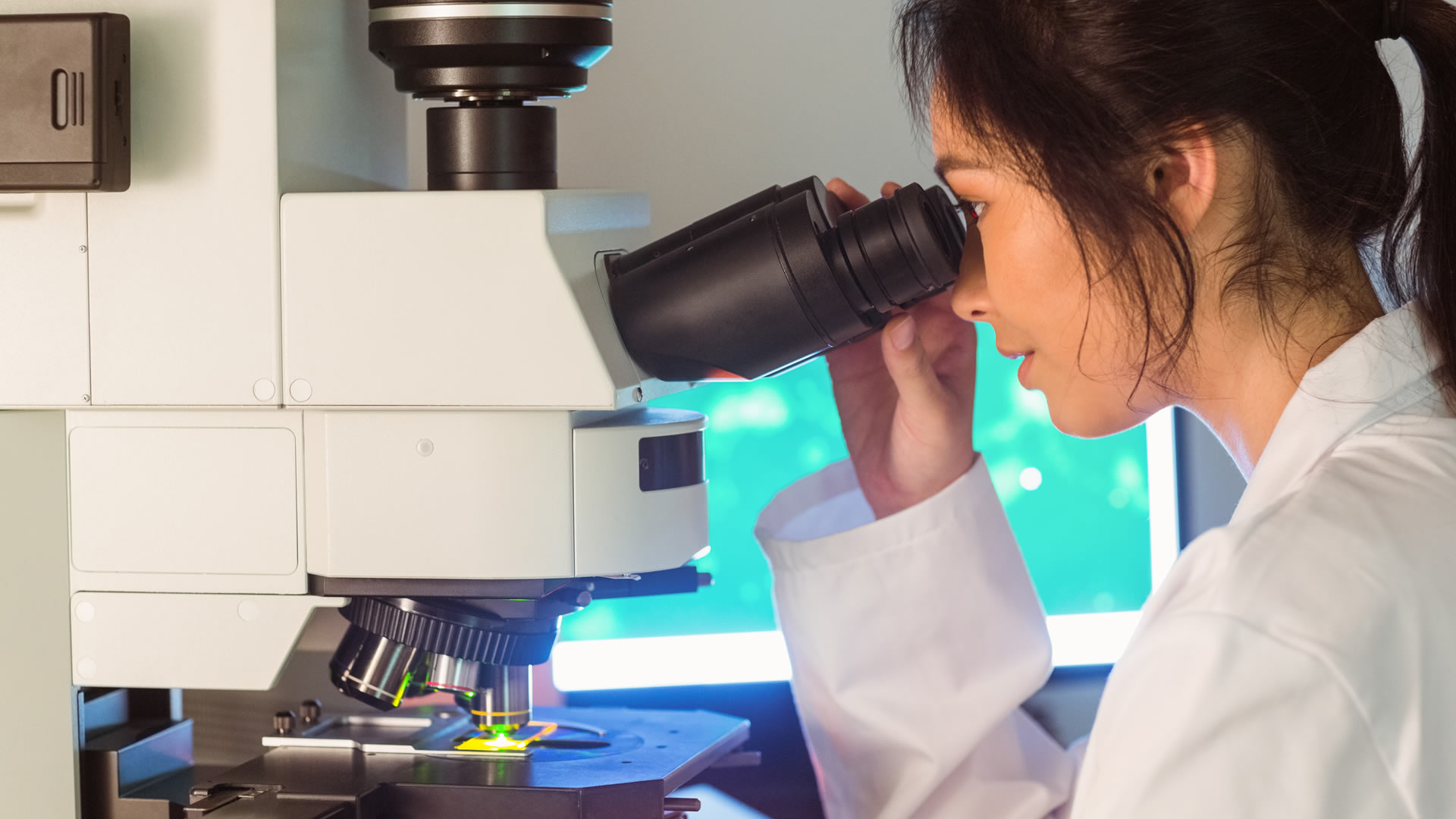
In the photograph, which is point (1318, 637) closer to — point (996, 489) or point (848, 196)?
point (848, 196)

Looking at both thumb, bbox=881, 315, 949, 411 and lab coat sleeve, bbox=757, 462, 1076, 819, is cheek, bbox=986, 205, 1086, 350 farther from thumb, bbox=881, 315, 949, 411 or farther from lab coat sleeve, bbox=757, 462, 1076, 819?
lab coat sleeve, bbox=757, 462, 1076, 819

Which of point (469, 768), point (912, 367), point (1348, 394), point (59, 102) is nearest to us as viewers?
point (1348, 394)

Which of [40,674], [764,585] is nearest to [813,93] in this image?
[764,585]

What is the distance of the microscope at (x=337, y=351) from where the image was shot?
0.82 meters

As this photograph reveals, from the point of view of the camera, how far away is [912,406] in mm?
1127

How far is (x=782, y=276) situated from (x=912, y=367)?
29 cm

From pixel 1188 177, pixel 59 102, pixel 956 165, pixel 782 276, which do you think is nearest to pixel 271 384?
pixel 59 102

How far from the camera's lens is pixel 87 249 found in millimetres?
854

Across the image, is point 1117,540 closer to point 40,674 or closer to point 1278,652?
point 1278,652

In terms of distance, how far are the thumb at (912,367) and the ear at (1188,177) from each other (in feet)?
0.89

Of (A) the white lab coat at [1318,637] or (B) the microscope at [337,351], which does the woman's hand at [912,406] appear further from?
(A) the white lab coat at [1318,637]

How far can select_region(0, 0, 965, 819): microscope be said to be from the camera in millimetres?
819

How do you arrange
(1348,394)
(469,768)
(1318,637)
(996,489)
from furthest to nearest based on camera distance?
(996,489) < (469,768) < (1348,394) < (1318,637)

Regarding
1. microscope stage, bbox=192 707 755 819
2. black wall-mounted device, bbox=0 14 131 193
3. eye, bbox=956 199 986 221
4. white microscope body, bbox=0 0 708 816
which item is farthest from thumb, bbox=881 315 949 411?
black wall-mounted device, bbox=0 14 131 193
